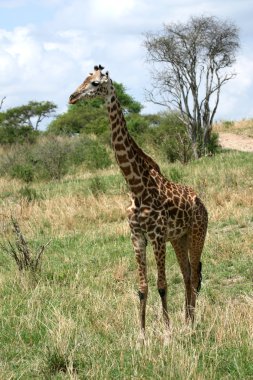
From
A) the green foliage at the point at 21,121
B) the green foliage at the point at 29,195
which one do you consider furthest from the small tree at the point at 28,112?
the green foliage at the point at 29,195

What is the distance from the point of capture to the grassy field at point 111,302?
17.2ft

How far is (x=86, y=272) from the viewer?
929 cm

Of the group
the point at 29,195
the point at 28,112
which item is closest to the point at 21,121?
the point at 28,112

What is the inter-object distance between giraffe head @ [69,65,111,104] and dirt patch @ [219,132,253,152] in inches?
982

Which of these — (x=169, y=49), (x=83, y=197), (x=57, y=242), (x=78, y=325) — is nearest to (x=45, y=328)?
(x=78, y=325)

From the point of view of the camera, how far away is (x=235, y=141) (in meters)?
33.6

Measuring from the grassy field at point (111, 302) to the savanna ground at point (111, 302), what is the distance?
13 mm

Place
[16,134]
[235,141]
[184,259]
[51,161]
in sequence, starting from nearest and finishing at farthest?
[184,259] → [51,161] → [235,141] → [16,134]

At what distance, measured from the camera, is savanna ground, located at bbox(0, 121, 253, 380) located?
5.23m

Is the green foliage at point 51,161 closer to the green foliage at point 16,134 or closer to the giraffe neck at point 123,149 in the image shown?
the green foliage at point 16,134

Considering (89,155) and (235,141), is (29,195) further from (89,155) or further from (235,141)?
(235,141)

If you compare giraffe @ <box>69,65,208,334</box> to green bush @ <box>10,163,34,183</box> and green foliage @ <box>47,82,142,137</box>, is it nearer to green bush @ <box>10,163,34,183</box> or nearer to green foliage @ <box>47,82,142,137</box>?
green bush @ <box>10,163,34,183</box>

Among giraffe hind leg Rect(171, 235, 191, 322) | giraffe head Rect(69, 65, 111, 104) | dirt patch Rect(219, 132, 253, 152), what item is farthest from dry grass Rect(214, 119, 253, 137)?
giraffe head Rect(69, 65, 111, 104)

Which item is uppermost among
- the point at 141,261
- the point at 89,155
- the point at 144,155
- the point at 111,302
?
the point at 144,155
